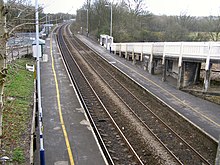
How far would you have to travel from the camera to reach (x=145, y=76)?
82.8 feet

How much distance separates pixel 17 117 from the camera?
13203 mm

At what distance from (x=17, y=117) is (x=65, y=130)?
2.67 meters

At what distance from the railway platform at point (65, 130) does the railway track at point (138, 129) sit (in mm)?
642

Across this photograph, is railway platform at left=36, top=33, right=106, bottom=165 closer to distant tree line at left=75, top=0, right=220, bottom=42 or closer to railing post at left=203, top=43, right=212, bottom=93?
railing post at left=203, top=43, right=212, bottom=93

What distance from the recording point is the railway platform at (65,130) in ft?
32.6

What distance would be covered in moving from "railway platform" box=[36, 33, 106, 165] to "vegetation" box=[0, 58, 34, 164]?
851mm

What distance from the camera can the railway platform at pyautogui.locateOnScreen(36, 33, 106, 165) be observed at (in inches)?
392

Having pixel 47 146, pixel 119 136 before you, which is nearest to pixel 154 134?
pixel 119 136

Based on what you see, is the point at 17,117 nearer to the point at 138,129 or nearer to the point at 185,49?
the point at 138,129

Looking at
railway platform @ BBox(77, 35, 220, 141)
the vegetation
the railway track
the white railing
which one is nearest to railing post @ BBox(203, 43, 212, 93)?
the white railing

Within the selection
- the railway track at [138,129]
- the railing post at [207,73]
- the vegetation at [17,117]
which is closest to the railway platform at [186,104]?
the railway track at [138,129]

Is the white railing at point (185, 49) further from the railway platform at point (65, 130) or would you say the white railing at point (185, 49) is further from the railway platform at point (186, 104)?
the railway platform at point (65, 130)

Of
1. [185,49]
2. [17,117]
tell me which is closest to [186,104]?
[185,49]

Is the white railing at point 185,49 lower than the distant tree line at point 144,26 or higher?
lower
